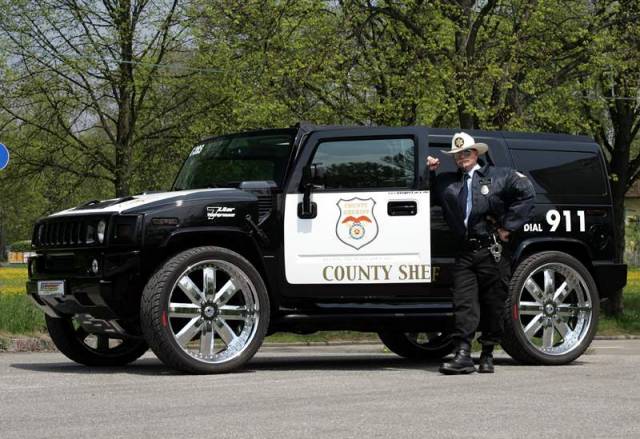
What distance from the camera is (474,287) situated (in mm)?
9992

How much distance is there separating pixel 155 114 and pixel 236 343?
25406mm

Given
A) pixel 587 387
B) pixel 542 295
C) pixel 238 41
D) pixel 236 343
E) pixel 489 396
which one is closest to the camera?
pixel 489 396

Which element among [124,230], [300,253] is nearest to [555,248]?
[300,253]

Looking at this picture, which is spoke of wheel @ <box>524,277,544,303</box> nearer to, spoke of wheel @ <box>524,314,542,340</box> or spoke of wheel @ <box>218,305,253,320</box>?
spoke of wheel @ <box>524,314,542,340</box>

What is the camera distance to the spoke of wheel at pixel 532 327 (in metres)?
10.8

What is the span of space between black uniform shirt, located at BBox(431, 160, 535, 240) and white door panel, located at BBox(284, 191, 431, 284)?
487 millimetres

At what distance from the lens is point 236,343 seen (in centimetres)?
996

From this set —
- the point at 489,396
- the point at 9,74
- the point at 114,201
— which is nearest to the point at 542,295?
the point at 489,396

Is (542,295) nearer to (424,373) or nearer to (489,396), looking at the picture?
(424,373)

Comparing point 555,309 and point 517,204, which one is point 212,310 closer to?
point 517,204

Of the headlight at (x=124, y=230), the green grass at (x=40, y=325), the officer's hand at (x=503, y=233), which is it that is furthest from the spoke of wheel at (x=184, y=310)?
the green grass at (x=40, y=325)

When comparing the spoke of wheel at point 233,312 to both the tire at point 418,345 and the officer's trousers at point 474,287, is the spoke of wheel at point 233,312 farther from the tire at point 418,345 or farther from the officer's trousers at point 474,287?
the tire at point 418,345

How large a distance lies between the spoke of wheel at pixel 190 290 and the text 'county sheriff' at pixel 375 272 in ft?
3.50

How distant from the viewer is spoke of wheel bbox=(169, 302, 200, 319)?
31.8ft
